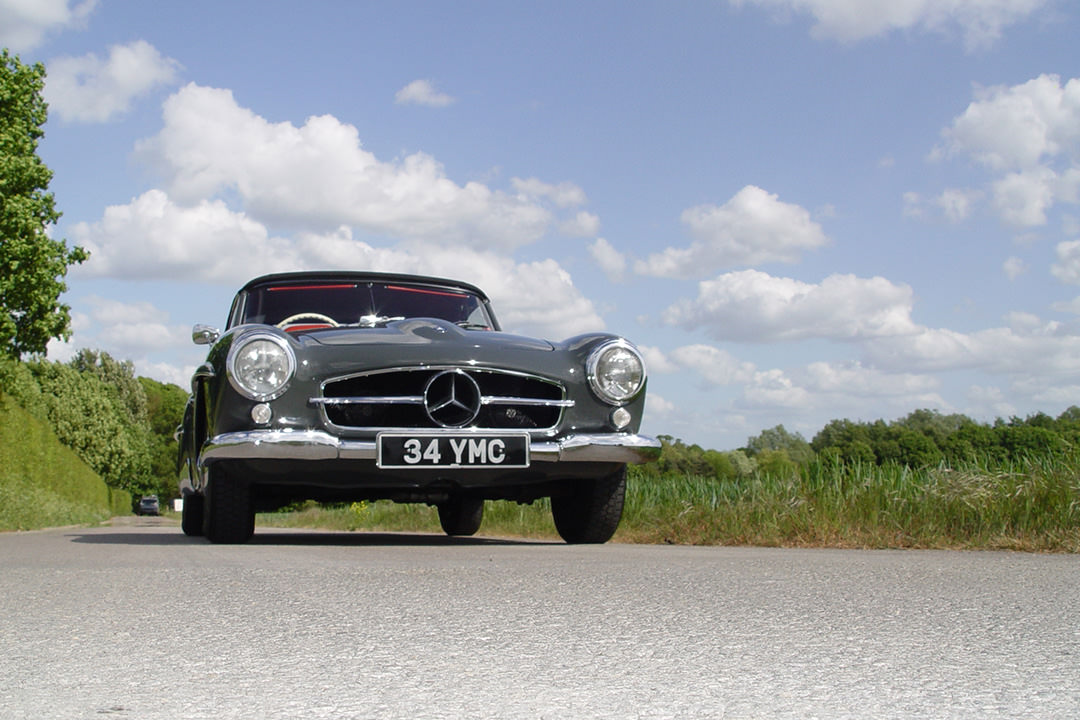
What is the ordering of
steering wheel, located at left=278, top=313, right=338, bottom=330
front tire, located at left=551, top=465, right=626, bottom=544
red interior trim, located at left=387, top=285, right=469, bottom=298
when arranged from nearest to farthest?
front tire, located at left=551, top=465, right=626, bottom=544, steering wheel, located at left=278, top=313, right=338, bottom=330, red interior trim, located at left=387, top=285, right=469, bottom=298

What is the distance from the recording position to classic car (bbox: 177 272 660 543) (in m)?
5.67

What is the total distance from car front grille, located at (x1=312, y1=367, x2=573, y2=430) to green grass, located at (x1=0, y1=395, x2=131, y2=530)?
9635mm

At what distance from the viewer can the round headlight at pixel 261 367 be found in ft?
18.6

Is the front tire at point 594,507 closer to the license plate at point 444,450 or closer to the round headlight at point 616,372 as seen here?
the round headlight at point 616,372

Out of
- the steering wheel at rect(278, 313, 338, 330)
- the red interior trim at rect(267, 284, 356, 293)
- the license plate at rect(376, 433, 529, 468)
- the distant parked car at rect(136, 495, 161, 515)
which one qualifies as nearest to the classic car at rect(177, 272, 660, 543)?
the license plate at rect(376, 433, 529, 468)

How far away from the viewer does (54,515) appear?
16656mm

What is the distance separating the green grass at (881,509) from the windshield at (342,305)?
201cm

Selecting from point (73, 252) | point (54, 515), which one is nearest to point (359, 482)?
point (54, 515)

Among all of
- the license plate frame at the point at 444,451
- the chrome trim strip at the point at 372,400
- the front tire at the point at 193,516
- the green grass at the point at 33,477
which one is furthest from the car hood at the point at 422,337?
the green grass at the point at 33,477

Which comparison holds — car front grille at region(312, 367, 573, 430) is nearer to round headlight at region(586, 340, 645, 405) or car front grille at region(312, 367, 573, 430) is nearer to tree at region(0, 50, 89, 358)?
round headlight at region(586, 340, 645, 405)

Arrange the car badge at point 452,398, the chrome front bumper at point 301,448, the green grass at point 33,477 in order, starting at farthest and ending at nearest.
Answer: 1. the green grass at point 33,477
2. the car badge at point 452,398
3. the chrome front bumper at point 301,448

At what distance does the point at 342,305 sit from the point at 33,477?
13364 mm

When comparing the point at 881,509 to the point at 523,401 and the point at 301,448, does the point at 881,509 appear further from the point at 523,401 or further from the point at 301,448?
the point at 301,448

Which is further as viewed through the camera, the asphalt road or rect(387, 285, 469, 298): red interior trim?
rect(387, 285, 469, 298): red interior trim
